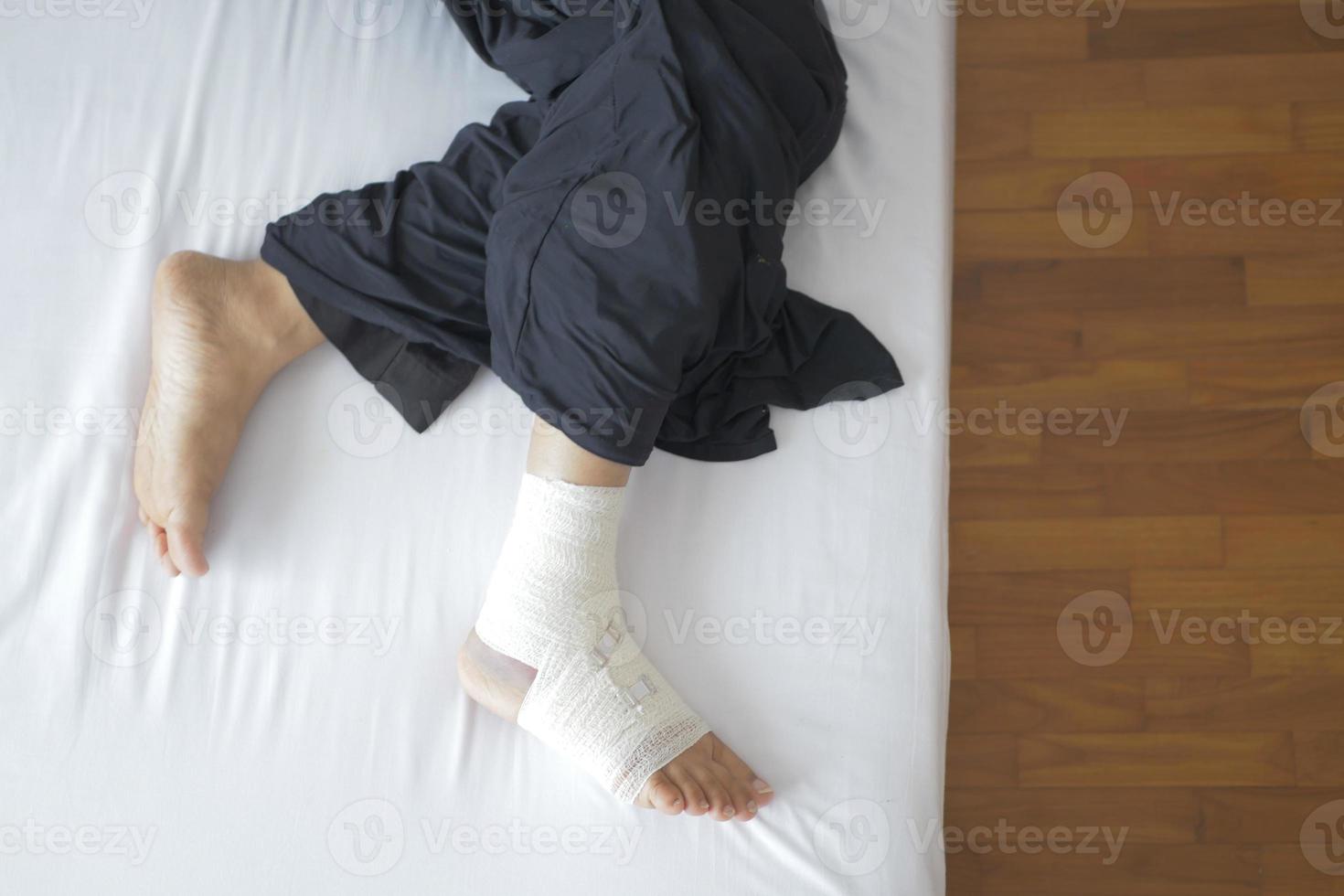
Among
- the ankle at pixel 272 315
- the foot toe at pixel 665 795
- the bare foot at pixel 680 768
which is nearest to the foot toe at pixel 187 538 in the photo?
the ankle at pixel 272 315

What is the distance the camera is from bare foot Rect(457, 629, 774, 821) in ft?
2.89

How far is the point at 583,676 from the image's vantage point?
91 cm

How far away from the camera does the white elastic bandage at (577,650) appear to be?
0.90m

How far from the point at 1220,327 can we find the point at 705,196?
2.48 feet

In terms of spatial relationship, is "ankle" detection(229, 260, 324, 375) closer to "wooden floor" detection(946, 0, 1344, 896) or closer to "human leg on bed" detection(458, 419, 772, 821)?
"human leg on bed" detection(458, 419, 772, 821)

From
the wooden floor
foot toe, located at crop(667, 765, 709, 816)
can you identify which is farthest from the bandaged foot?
the wooden floor

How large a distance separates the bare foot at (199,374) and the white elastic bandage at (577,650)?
28 cm

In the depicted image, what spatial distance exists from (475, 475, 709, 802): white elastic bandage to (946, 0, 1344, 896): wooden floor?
0.48 metres

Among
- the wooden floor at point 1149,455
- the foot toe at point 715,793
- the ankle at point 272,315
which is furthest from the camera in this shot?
the wooden floor at point 1149,455

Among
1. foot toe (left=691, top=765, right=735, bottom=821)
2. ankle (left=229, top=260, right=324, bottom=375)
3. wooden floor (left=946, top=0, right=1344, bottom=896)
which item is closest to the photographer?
foot toe (left=691, top=765, right=735, bottom=821)

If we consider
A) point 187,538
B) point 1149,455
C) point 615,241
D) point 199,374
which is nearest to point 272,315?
point 199,374

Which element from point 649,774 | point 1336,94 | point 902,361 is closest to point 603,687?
point 649,774

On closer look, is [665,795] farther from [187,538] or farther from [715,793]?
[187,538]

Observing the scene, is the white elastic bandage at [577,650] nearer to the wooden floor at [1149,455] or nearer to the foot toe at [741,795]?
the foot toe at [741,795]
